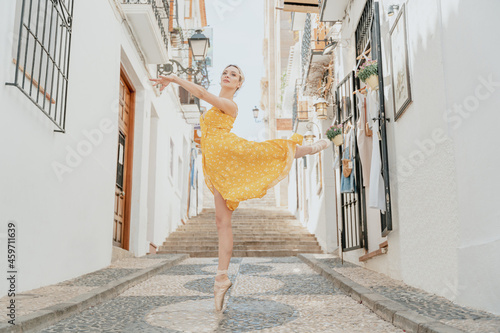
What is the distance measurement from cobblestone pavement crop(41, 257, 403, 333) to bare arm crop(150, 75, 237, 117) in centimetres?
160

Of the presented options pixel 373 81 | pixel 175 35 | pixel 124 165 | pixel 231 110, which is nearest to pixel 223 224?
pixel 231 110

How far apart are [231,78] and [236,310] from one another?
1902 mm

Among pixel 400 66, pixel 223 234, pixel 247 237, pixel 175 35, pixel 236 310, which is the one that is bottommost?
pixel 236 310

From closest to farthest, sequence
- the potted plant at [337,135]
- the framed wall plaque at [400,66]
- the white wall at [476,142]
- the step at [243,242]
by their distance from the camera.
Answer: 1. the white wall at [476,142]
2. the framed wall plaque at [400,66]
3. the potted plant at [337,135]
4. the step at [243,242]

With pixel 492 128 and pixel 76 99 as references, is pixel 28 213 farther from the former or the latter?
pixel 492 128

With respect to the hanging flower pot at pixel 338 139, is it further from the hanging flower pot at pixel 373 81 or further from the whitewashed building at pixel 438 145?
the hanging flower pot at pixel 373 81

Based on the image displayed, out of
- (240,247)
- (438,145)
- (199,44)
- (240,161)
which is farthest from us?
(240,247)

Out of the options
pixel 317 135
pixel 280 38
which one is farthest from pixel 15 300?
pixel 280 38

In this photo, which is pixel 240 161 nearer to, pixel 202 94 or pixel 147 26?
pixel 202 94

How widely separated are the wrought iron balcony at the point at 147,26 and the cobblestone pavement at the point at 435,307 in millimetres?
5930

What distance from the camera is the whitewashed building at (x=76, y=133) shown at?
14.3 ft

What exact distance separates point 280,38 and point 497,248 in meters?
27.0

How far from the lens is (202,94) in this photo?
375 centimetres

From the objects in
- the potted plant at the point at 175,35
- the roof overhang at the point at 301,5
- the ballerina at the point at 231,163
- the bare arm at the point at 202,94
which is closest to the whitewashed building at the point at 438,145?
the ballerina at the point at 231,163
